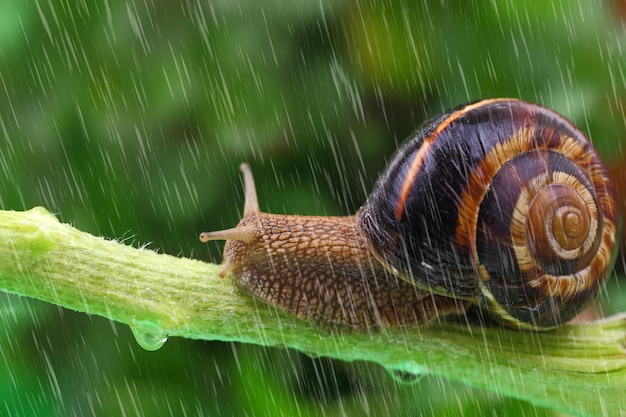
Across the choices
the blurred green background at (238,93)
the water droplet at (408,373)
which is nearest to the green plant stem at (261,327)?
the water droplet at (408,373)

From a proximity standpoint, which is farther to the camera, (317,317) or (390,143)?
(390,143)

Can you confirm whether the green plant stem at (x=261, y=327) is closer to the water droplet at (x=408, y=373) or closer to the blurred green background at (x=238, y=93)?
the water droplet at (x=408, y=373)

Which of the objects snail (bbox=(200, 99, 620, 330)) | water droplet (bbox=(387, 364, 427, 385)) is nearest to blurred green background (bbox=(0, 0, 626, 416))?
snail (bbox=(200, 99, 620, 330))

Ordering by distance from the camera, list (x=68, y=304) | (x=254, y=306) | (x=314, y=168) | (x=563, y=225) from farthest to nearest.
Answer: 1. (x=314, y=168)
2. (x=563, y=225)
3. (x=254, y=306)
4. (x=68, y=304)

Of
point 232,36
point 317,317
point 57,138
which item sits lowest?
point 317,317

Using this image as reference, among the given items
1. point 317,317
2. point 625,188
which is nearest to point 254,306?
point 317,317

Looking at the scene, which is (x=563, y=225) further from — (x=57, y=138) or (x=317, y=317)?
(x=57, y=138)

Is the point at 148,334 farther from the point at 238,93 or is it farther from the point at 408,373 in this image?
the point at 238,93
